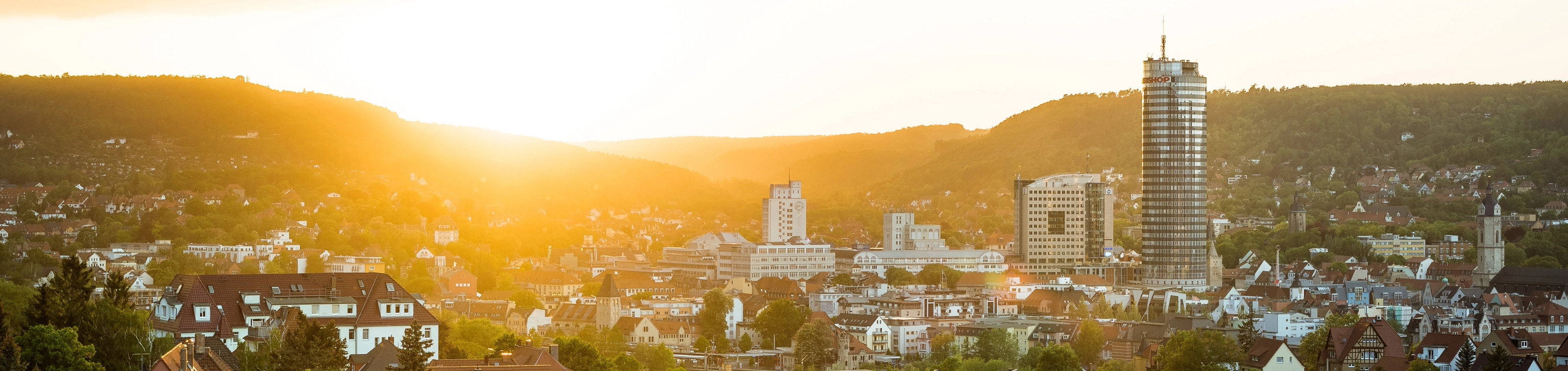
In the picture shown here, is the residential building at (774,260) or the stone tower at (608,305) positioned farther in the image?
the residential building at (774,260)

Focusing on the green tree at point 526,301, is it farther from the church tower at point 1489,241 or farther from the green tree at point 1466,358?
the church tower at point 1489,241

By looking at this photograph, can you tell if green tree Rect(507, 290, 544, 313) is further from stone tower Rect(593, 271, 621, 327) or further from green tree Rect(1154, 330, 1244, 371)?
green tree Rect(1154, 330, 1244, 371)

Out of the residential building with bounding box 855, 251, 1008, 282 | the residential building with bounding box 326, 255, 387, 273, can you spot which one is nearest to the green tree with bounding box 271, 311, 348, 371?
the residential building with bounding box 326, 255, 387, 273

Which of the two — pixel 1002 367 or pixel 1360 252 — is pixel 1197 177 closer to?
pixel 1360 252

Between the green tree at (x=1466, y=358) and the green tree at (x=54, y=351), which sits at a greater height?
the green tree at (x=54, y=351)

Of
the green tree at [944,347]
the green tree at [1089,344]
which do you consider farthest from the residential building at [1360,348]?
the green tree at [944,347]

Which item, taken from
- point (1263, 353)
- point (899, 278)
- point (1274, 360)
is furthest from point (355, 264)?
point (1274, 360)

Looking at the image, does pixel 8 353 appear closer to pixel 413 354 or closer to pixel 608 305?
pixel 413 354
